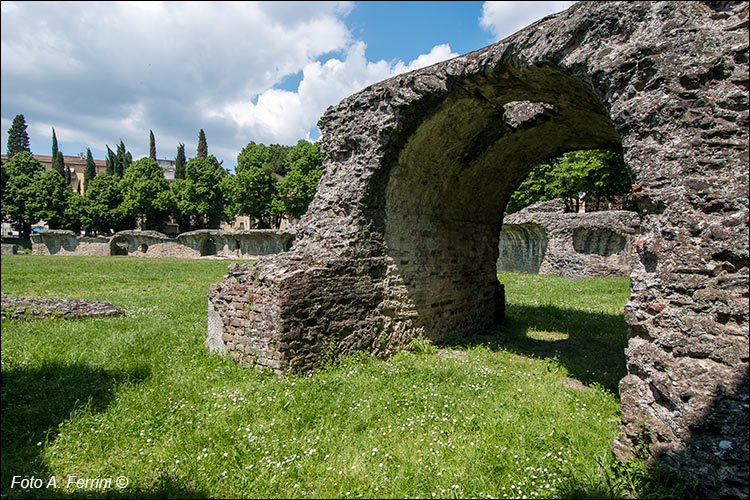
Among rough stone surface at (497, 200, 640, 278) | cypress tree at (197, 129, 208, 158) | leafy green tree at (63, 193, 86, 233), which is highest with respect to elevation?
cypress tree at (197, 129, 208, 158)

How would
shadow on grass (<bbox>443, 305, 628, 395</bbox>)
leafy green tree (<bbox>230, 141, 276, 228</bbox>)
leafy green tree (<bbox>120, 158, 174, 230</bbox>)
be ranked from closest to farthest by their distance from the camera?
1. shadow on grass (<bbox>443, 305, 628, 395</bbox>)
2. leafy green tree (<bbox>230, 141, 276, 228</bbox>)
3. leafy green tree (<bbox>120, 158, 174, 230</bbox>)

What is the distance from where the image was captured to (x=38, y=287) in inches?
480

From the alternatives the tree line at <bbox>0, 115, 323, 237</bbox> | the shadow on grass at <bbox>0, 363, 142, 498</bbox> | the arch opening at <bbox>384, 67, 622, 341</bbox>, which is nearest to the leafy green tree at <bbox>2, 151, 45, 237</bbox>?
the tree line at <bbox>0, 115, 323, 237</bbox>

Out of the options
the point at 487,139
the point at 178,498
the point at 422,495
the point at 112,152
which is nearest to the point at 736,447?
the point at 422,495

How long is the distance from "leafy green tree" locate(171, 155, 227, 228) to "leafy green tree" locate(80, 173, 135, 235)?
624 centimetres

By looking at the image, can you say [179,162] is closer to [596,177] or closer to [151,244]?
[151,244]

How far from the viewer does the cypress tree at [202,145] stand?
182ft

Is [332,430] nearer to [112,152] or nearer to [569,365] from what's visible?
[569,365]

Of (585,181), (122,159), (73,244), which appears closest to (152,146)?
(122,159)

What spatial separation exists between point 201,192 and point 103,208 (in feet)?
35.7

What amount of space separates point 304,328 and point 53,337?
4.44 metres

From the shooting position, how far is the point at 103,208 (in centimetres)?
4581

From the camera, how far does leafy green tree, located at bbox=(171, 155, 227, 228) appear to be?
4550 cm

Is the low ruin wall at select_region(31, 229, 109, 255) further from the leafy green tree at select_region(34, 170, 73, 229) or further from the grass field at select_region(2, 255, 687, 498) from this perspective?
the grass field at select_region(2, 255, 687, 498)
